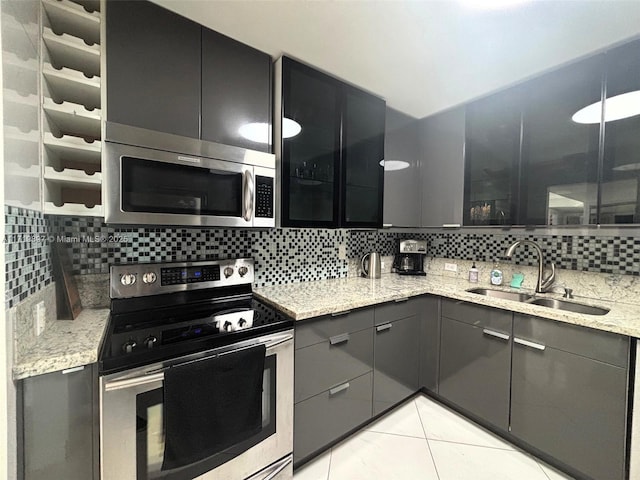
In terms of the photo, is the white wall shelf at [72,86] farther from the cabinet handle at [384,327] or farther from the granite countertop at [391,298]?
the cabinet handle at [384,327]

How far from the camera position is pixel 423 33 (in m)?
1.21

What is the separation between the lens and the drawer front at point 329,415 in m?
1.29

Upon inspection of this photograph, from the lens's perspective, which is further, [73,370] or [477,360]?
[477,360]

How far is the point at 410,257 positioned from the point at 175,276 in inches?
77.1

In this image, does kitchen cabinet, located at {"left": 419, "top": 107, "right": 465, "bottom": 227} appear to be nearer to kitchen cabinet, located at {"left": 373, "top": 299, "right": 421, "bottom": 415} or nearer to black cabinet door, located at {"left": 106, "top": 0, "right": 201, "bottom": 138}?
kitchen cabinet, located at {"left": 373, "top": 299, "right": 421, "bottom": 415}

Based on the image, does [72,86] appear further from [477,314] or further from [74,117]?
[477,314]

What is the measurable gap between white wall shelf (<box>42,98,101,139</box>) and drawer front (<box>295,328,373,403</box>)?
1302mm

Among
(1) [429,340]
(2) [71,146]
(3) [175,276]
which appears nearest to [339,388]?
(1) [429,340]

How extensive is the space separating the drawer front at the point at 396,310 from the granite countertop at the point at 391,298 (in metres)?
0.06

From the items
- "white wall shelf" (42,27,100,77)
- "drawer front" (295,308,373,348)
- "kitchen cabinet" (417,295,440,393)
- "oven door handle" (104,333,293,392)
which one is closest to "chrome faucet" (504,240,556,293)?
"kitchen cabinet" (417,295,440,393)

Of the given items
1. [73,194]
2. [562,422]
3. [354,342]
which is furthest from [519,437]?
[73,194]

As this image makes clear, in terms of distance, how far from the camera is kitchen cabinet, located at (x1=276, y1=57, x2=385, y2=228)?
146 cm

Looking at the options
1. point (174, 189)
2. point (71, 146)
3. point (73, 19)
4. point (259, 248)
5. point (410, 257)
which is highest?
point (73, 19)

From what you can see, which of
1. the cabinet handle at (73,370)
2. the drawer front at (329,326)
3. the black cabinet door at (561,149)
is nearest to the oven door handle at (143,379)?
the cabinet handle at (73,370)
